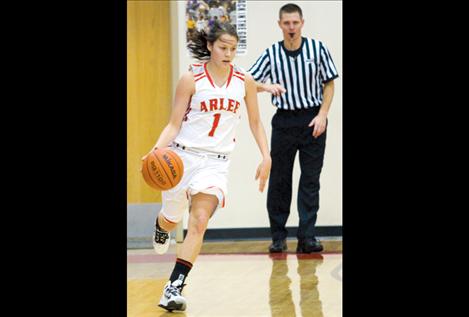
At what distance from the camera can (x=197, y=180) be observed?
6.27m

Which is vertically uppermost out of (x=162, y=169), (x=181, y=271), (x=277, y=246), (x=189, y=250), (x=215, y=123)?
(x=215, y=123)

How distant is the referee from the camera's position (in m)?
8.92

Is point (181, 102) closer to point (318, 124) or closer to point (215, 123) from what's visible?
point (215, 123)

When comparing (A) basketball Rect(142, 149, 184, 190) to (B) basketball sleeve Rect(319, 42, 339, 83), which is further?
(B) basketball sleeve Rect(319, 42, 339, 83)

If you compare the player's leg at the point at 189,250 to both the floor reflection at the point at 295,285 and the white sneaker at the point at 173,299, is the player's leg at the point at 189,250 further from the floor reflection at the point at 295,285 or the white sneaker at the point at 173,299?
the floor reflection at the point at 295,285

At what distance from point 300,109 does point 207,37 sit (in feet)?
8.68

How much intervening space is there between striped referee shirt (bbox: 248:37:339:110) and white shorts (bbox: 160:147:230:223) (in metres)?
2.61

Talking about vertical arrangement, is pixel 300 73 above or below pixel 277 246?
above

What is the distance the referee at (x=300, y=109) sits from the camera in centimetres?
892

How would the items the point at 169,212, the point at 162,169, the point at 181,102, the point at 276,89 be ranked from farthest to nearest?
the point at 276,89 → the point at 169,212 → the point at 181,102 → the point at 162,169

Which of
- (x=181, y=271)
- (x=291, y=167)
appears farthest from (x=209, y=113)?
(x=291, y=167)

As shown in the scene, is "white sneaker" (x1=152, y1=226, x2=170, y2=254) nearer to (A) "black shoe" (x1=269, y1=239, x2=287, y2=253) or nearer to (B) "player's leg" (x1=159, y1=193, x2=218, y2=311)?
(B) "player's leg" (x1=159, y1=193, x2=218, y2=311)

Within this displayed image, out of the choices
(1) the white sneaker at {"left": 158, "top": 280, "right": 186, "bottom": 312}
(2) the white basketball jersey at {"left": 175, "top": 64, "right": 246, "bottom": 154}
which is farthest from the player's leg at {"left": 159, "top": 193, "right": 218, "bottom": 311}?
(2) the white basketball jersey at {"left": 175, "top": 64, "right": 246, "bottom": 154}
